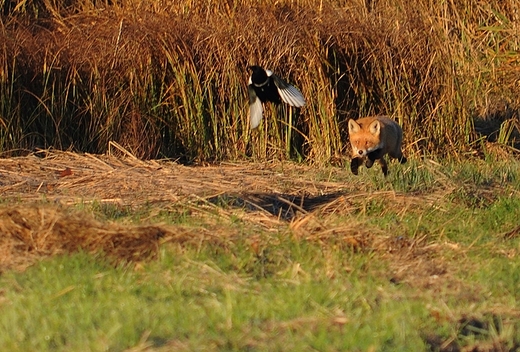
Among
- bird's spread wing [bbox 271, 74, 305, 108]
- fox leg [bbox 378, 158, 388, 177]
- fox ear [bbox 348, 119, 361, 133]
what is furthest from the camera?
bird's spread wing [bbox 271, 74, 305, 108]

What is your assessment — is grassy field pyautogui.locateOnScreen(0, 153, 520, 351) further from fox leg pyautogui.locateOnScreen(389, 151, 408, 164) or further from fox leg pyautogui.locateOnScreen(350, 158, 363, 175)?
fox leg pyautogui.locateOnScreen(389, 151, 408, 164)

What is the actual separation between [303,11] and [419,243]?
17.2 feet

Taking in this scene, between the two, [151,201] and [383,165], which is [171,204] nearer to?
[151,201]

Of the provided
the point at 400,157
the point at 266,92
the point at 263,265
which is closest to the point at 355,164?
the point at 400,157

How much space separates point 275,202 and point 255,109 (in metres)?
2.48

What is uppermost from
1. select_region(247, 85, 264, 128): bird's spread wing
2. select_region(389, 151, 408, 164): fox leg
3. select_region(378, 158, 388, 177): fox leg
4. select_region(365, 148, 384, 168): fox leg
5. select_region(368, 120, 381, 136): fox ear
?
select_region(368, 120, 381, 136): fox ear

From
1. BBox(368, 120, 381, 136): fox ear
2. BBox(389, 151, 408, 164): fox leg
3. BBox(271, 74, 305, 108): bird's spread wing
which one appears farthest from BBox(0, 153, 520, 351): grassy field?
BBox(271, 74, 305, 108): bird's spread wing

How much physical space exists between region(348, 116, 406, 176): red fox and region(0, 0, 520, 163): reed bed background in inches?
42.1

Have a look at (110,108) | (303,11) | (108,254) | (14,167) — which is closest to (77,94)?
(110,108)

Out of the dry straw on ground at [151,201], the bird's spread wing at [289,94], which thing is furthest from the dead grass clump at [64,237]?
the bird's spread wing at [289,94]

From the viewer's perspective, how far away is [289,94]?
895 cm

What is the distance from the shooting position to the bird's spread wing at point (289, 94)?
29.2 feet

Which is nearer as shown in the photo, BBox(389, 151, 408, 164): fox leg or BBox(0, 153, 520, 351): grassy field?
BBox(0, 153, 520, 351): grassy field

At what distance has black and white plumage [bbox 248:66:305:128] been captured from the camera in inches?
345
